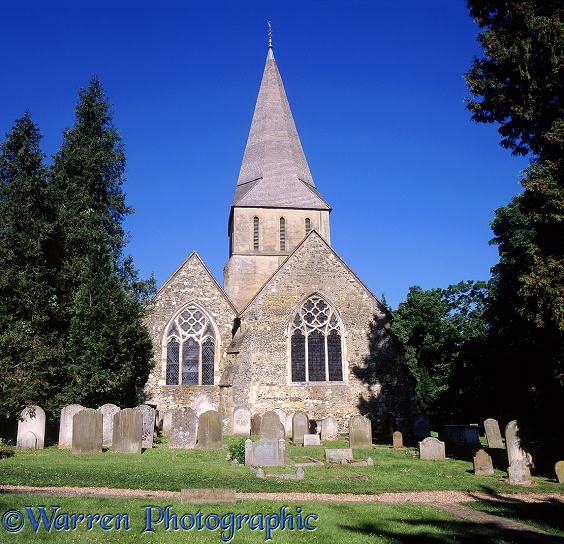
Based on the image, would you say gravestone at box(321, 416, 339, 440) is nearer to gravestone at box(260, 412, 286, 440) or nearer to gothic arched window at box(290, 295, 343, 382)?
gothic arched window at box(290, 295, 343, 382)

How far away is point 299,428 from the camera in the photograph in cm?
1855

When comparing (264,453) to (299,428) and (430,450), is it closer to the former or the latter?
(430,450)

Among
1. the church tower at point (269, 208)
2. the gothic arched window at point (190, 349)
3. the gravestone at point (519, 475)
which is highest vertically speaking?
the church tower at point (269, 208)

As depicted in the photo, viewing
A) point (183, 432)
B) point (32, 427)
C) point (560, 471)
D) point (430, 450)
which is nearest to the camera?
point (560, 471)

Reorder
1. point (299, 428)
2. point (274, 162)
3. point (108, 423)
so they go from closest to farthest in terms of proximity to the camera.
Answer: point (108, 423) → point (299, 428) → point (274, 162)

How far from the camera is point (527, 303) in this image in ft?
38.5

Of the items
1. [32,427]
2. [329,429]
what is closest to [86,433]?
[32,427]

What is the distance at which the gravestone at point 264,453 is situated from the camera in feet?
42.5

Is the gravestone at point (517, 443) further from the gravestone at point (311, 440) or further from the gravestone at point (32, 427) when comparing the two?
the gravestone at point (32, 427)

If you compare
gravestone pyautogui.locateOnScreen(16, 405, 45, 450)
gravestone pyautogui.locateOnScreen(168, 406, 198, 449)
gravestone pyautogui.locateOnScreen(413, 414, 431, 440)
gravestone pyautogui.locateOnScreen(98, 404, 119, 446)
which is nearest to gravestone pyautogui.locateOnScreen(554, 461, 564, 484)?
gravestone pyautogui.locateOnScreen(413, 414, 431, 440)

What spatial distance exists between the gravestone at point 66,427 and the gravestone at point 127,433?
2061 mm

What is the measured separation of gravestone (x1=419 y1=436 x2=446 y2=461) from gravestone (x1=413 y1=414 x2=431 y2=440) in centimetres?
442

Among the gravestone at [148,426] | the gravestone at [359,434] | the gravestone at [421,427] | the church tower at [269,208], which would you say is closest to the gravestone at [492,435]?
the gravestone at [421,427]

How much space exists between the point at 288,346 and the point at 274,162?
1427 centimetres
